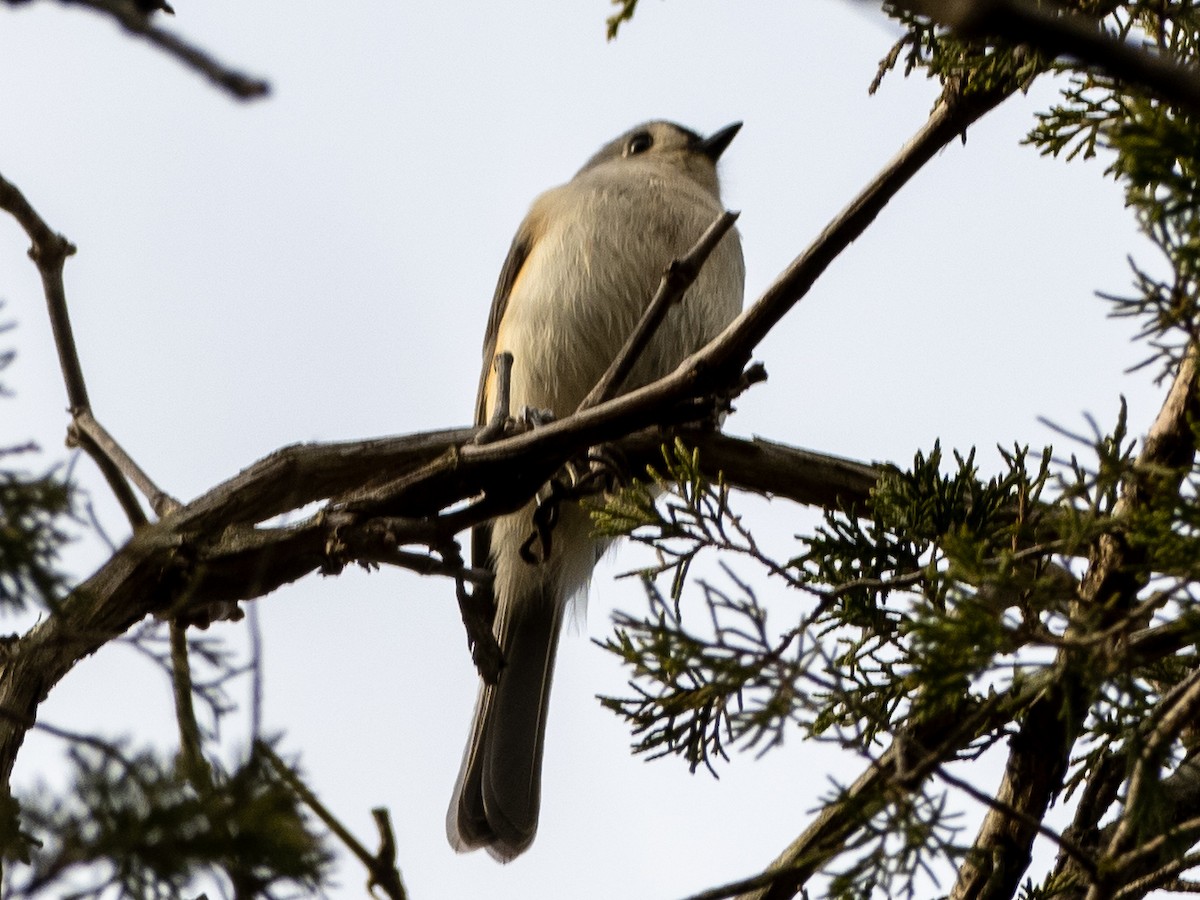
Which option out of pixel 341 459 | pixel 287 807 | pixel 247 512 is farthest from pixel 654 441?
pixel 287 807

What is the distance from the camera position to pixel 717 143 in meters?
6.61

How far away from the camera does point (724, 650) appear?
232cm

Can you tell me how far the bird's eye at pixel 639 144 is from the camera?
6727 millimetres

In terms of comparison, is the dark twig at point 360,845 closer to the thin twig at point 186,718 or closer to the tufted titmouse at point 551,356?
the thin twig at point 186,718

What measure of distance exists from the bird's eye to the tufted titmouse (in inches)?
49.8

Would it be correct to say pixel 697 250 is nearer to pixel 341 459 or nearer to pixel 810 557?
pixel 810 557

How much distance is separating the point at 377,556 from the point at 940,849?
1.60 meters

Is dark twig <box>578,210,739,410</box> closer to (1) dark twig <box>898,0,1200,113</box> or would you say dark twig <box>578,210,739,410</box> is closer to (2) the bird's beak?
(1) dark twig <box>898,0,1200,113</box>

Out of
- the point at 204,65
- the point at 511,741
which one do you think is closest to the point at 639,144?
the point at 511,741

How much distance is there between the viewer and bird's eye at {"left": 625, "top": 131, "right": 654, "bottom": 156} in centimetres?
673

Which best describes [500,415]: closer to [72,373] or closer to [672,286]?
[672,286]

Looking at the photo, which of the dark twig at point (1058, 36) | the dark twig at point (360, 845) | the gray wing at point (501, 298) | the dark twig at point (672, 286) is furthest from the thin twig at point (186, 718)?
the gray wing at point (501, 298)

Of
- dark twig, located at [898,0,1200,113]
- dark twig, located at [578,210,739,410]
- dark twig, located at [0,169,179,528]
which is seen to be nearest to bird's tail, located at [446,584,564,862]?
dark twig, located at [0,169,179,528]

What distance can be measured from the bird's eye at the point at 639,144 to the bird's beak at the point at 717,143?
27 centimetres
